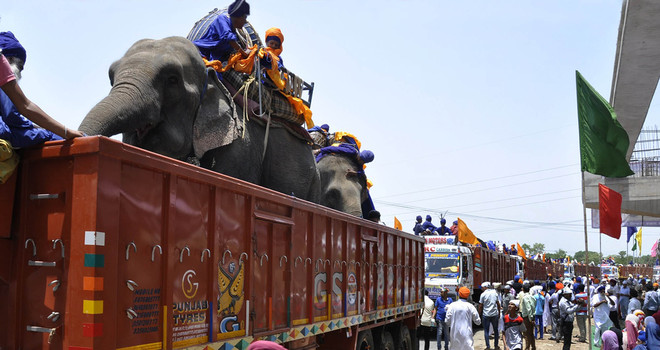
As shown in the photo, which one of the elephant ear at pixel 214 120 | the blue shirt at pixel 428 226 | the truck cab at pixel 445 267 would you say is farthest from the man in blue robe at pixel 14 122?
the blue shirt at pixel 428 226

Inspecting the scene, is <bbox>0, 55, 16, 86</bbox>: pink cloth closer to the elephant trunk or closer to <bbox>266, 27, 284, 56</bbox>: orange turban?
the elephant trunk

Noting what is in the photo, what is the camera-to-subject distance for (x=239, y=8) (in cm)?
740

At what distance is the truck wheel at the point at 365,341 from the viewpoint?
885cm

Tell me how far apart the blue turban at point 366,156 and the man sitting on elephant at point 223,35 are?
543 centimetres

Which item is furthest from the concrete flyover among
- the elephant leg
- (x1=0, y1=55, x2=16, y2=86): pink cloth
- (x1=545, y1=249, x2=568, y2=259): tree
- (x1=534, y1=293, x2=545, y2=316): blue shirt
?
(x1=545, y1=249, x2=568, y2=259): tree

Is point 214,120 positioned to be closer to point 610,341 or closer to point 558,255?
point 610,341

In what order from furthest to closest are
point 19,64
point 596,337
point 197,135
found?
point 596,337
point 197,135
point 19,64

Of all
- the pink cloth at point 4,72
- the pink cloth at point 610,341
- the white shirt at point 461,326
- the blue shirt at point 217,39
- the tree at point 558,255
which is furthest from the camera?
the tree at point 558,255

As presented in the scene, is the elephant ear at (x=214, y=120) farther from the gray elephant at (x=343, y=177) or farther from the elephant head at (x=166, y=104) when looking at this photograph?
the gray elephant at (x=343, y=177)

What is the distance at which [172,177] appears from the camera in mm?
4406

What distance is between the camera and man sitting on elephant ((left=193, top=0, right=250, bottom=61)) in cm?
748

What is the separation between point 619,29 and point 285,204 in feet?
33.8

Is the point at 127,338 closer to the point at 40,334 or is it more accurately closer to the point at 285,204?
the point at 40,334

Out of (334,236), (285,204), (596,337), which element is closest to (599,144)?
(596,337)
